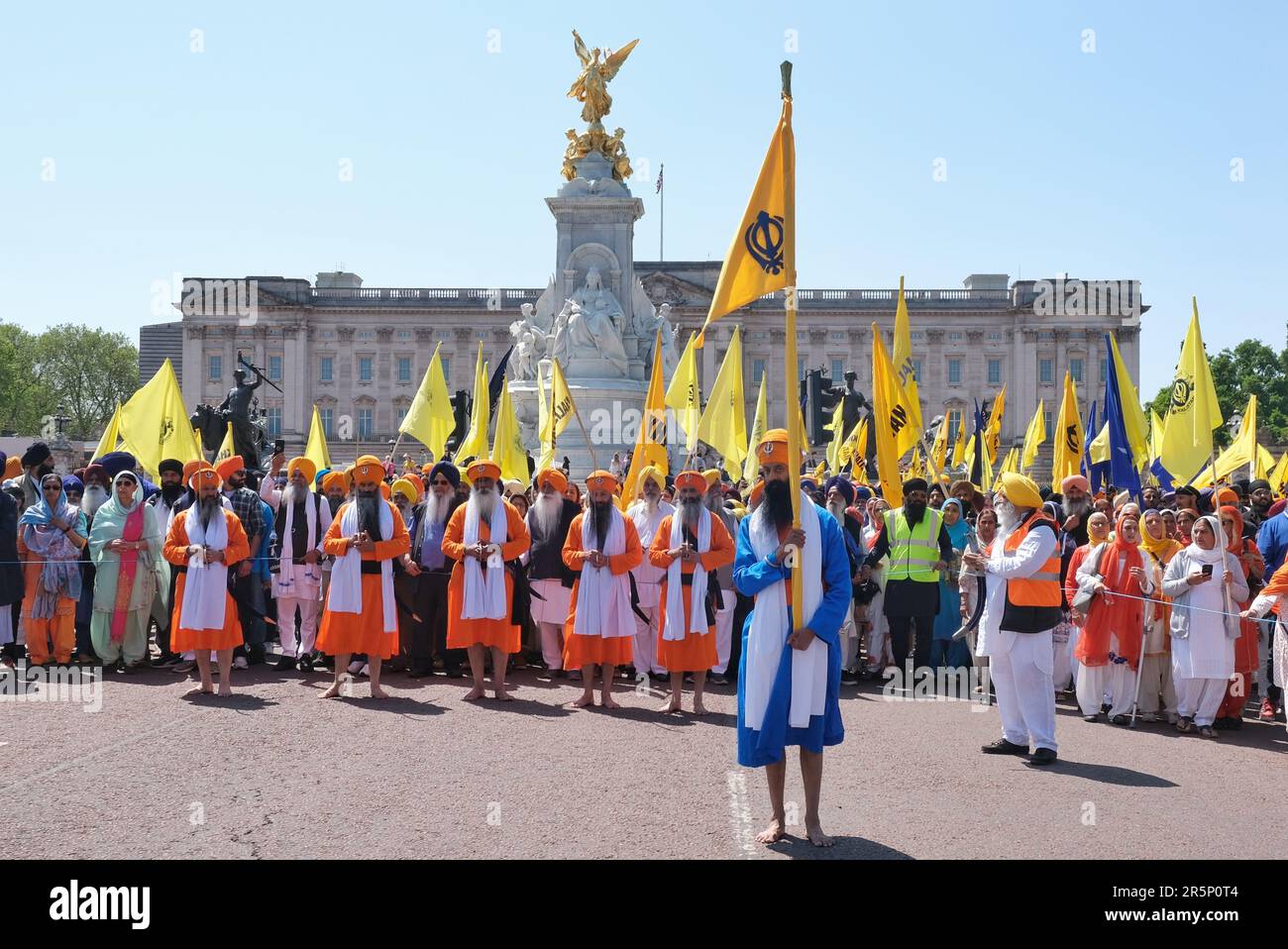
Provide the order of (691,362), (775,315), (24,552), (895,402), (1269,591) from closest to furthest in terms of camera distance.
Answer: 1. (1269,591)
2. (24,552)
3. (895,402)
4. (691,362)
5. (775,315)

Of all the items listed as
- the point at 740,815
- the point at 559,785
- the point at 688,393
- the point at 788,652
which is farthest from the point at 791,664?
the point at 688,393

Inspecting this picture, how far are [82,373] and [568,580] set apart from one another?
9680 centimetres

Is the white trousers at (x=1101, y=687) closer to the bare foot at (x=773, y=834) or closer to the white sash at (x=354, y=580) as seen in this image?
the bare foot at (x=773, y=834)

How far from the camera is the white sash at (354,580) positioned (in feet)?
35.7

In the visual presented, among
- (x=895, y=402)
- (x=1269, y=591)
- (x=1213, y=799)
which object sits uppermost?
(x=895, y=402)

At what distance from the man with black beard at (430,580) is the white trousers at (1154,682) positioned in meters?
6.02

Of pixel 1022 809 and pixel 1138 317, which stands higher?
pixel 1138 317

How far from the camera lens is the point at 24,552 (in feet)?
40.5

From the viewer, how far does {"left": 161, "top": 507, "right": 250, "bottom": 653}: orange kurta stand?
1055 centimetres

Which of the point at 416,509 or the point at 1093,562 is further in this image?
the point at 416,509
